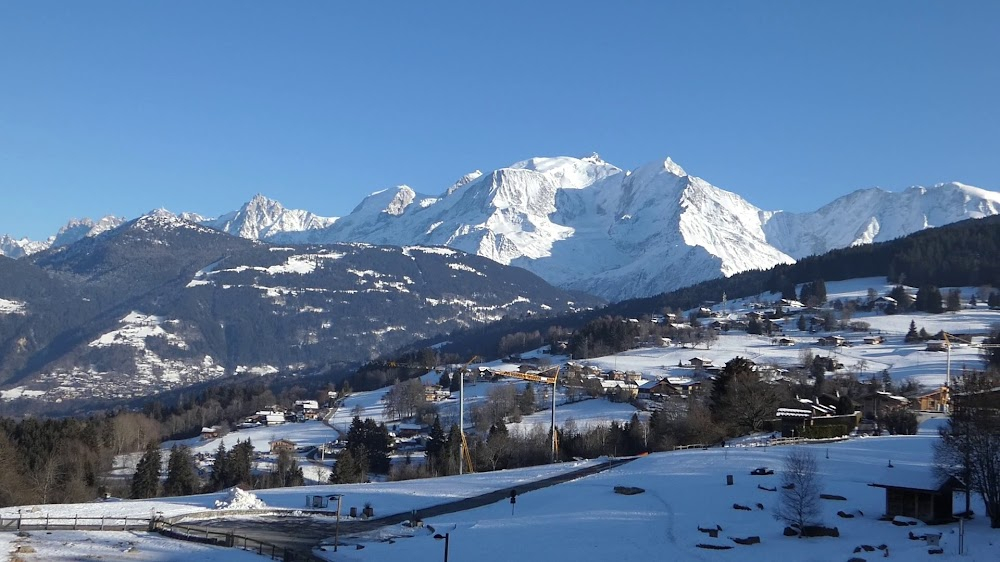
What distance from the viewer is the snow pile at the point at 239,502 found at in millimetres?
54125

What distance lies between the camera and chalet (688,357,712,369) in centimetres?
14212

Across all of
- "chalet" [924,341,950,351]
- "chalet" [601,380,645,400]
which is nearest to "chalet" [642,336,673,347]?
"chalet" [601,380,645,400]

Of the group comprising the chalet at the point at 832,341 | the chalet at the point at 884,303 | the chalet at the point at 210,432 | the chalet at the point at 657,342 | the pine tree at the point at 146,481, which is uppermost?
the chalet at the point at 884,303

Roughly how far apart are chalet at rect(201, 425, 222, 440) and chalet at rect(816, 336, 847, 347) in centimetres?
9719

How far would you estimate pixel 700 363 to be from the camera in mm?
143375

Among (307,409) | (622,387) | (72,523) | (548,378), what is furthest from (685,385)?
(72,523)

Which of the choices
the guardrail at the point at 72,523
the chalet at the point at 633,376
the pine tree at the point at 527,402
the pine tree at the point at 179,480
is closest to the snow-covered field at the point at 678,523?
the guardrail at the point at 72,523

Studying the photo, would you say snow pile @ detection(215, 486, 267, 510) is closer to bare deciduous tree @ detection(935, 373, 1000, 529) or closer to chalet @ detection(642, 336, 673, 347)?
bare deciduous tree @ detection(935, 373, 1000, 529)

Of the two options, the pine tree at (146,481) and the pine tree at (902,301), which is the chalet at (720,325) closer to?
the pine tree at (902,301)

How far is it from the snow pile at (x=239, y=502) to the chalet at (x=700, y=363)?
9622 centimetres

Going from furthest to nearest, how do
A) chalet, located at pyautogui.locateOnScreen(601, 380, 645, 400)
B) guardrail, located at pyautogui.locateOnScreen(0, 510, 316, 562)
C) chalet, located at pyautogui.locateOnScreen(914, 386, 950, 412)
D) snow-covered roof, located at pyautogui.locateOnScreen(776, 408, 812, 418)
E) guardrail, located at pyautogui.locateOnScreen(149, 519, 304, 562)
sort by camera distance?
chalet, located at pyautogui.locateOnScreen(601, 380, 645, 400) → chalet, located at pyautogui.locateOnScreen(914, 386, 950, 412) → snow-covered roof, located at pyautogui.locateOnScreen(776, 408, 812, 418) → guardrail, located at pyautogui.locateOnScreen(0, 510, 316, 562) → guardrail, located at pyautogui.locateOnScreen(149, 519, 304, 562)

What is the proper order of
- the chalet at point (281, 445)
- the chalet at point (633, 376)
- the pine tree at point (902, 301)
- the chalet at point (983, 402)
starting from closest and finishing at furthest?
1. the chalet at point (983, 402)
2. the chalet at point (281, 445)
3. the chalet at point (633, 376)
4. the pine tree at point (902, 301)

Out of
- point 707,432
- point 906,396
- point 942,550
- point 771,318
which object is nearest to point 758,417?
point 707,432

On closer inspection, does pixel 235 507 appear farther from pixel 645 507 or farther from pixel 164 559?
pixel 645 507
